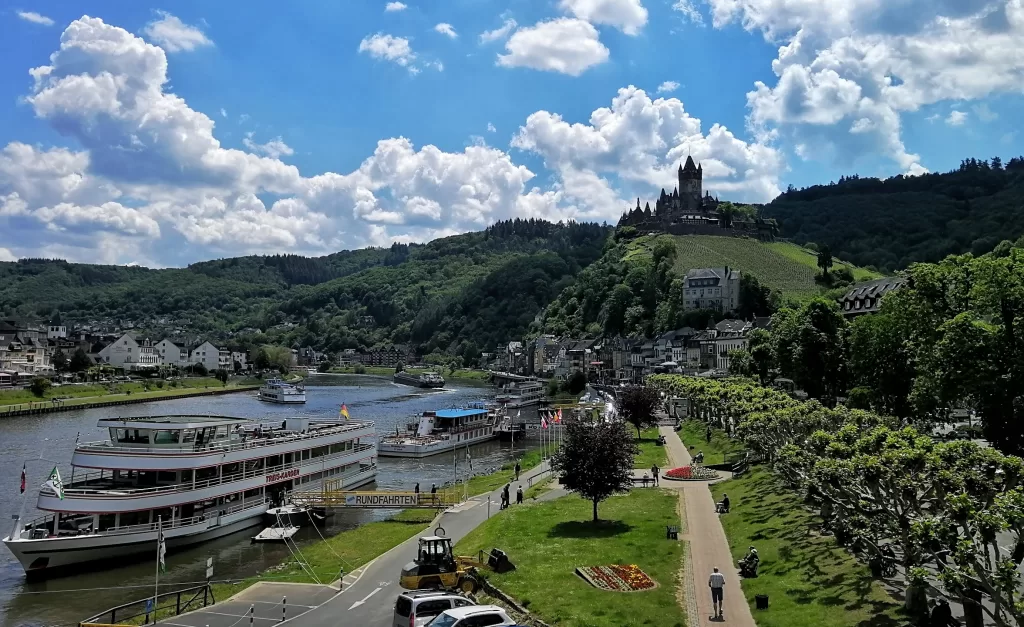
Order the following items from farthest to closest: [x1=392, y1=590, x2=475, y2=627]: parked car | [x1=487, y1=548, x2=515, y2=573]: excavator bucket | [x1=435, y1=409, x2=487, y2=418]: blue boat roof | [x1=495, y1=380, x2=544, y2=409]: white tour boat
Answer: [x1=495, y1=380, x2=544, y2=409]: white tour boat < [x1=435, y1=409, x2=487, y2=418]: blue boat roof < [x1=487, y1=548, x2=515, y2=573]: excavator bucket < [x1=392, y1=590, x2=475, y2=627]: parked car

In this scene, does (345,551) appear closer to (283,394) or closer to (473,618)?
(473,618)

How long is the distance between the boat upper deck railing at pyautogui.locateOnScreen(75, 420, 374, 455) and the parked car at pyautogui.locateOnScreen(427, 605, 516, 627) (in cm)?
2867

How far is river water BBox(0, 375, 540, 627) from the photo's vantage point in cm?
3388

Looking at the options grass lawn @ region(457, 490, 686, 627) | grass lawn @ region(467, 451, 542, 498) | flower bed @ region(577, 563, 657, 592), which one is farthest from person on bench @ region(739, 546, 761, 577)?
grass lawn @ region(467, 451, 542, 498)

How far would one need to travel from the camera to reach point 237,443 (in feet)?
160

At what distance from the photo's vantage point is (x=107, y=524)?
40312mm

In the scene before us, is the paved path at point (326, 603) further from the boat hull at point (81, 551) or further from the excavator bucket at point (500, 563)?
the boat hull at point (81, 551)

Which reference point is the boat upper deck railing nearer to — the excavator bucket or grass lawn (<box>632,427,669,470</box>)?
the excavator bucket

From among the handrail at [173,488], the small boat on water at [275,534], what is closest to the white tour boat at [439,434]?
the handrail at [173,488]

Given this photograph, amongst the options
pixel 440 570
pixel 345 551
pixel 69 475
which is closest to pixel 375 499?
pixel 345 551

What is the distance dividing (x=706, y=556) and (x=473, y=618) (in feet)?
52.3

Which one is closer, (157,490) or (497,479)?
(157,490)

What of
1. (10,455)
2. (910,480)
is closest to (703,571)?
(910,480)

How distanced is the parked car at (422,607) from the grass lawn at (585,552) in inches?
133
